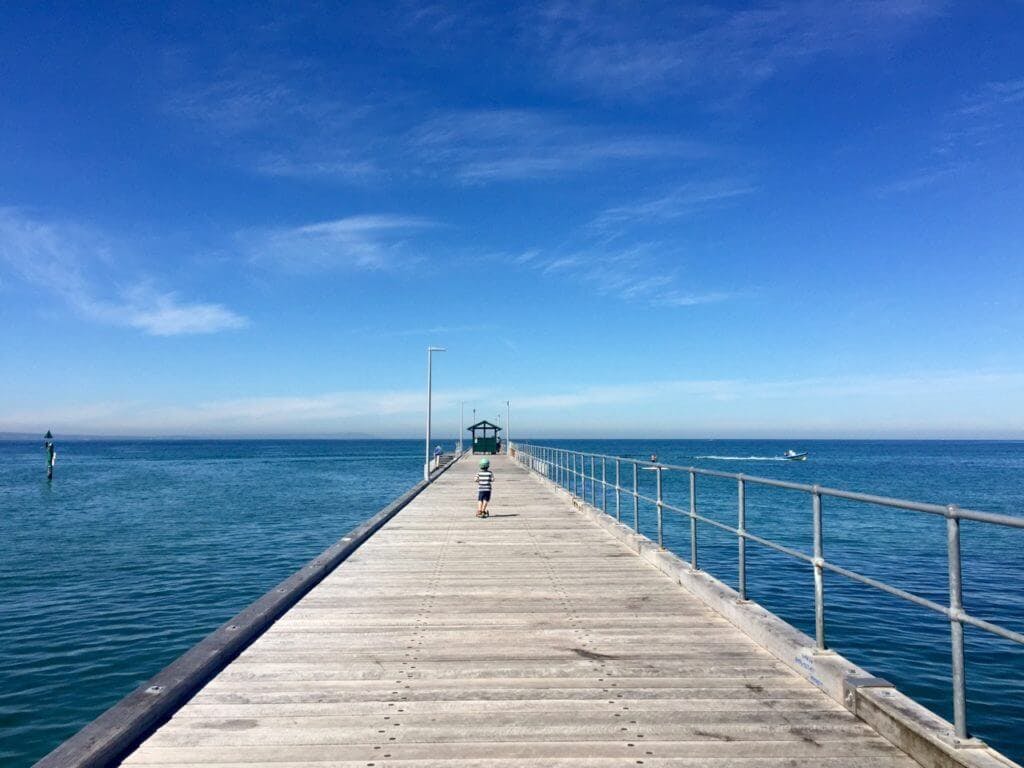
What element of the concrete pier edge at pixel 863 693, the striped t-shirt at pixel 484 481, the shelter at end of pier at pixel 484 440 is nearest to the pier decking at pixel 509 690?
the concrete pier edge at pixel 863 693

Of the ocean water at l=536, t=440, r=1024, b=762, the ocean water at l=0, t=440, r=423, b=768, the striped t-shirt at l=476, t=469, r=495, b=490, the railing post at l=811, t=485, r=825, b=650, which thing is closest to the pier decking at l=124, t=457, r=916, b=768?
the railing post at l=811, t=485, r=825, b=650

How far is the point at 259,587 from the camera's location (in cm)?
1442

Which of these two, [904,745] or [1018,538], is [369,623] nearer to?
[904,745]

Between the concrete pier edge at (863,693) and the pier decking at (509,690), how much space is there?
0.08m

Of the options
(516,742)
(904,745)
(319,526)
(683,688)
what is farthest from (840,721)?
(319,526)

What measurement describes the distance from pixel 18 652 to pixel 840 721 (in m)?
11.1

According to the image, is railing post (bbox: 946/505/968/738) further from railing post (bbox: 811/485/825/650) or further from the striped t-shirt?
the striped t-shirt

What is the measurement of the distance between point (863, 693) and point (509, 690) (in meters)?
1.97

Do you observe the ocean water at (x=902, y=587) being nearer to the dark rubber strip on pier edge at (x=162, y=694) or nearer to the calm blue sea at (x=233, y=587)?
the calm blue sea at (x=233, y=587)

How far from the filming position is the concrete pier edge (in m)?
3.25

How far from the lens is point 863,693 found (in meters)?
3.89

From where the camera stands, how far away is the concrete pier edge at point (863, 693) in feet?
10.7

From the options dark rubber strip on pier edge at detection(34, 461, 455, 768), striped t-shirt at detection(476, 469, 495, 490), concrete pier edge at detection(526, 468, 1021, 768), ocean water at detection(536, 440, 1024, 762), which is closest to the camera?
concrete pier edge at detection(526, 468, 1021, 768)

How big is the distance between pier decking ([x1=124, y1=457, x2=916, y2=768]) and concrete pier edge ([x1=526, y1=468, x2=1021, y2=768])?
78 mm
